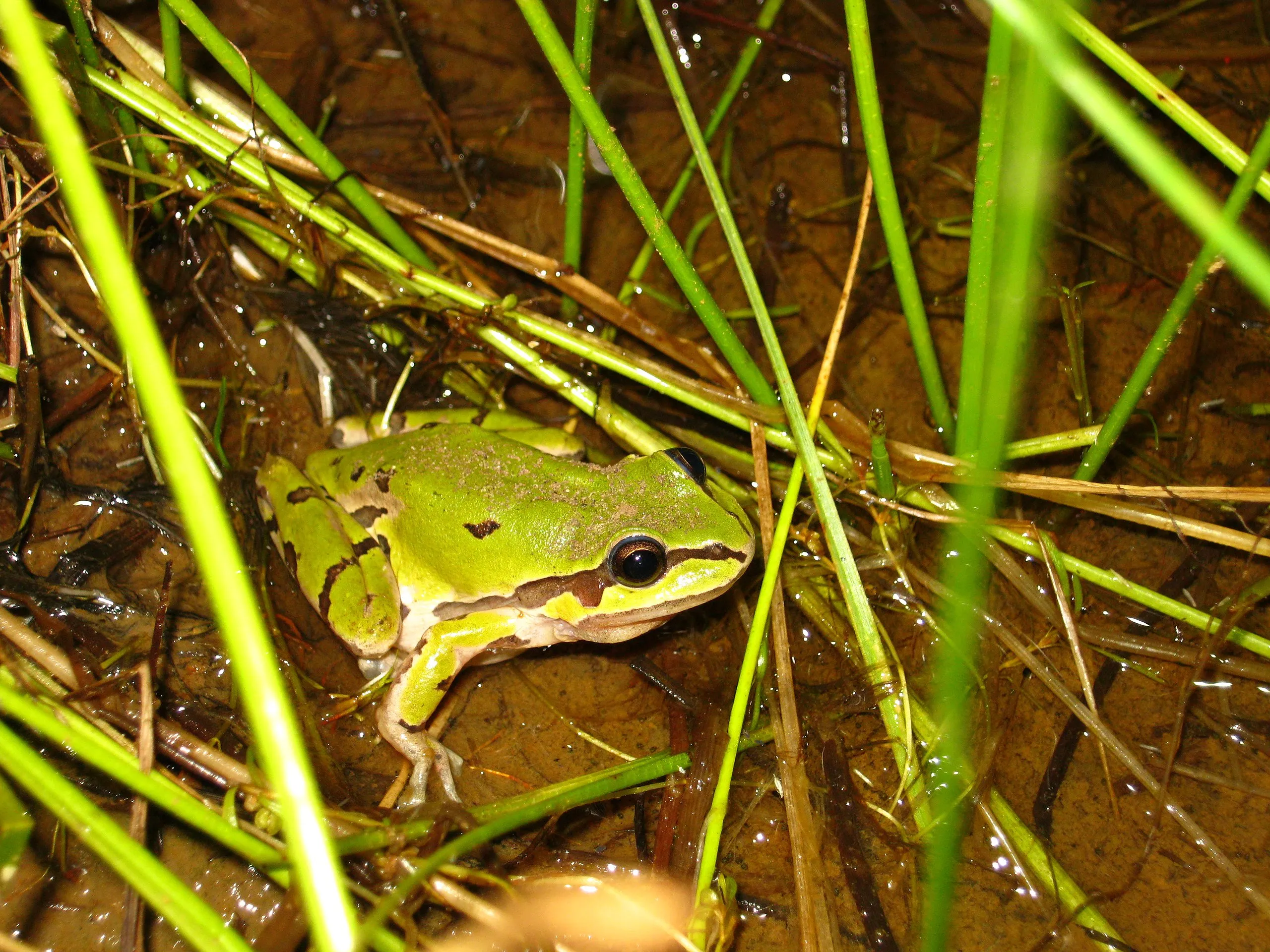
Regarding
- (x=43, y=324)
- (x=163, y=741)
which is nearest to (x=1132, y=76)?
(x=163, y=741)

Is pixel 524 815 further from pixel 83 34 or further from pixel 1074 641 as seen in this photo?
pixel 83 34

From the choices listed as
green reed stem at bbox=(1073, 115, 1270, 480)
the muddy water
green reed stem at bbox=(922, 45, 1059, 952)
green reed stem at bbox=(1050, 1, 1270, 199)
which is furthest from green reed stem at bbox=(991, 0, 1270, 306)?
the muddy water

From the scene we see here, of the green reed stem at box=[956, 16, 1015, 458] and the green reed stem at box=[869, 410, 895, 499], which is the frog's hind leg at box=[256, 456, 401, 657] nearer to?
the green reed stem at box=[869, 410, 895, 499]

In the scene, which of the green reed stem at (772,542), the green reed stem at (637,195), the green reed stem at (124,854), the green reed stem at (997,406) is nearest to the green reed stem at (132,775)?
the green reed stem at (124,854)

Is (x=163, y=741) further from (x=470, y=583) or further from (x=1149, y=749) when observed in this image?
(x=1149, y=749)

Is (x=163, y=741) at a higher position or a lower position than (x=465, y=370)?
lower

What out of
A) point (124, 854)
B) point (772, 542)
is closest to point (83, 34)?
point (124, 854)
